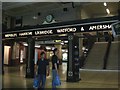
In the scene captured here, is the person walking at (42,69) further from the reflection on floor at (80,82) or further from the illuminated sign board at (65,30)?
the illuminated sign board at (65,30)

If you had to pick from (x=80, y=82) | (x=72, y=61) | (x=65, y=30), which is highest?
(x=65, y=30)

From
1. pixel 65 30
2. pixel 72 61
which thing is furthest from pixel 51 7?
pixel 72 61

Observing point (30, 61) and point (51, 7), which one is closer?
point (30, 61)

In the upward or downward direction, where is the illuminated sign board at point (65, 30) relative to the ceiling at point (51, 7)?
downward

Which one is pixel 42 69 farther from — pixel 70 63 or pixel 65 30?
pixel 65 30

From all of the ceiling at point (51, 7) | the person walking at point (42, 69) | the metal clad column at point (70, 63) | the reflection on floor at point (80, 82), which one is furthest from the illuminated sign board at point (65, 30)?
the person walking at point (42, 69)

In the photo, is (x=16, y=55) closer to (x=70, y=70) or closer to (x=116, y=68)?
(x=116, y=68)

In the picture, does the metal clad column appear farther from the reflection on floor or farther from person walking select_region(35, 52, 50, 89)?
person walking select_region(35, 52, 50, 89)

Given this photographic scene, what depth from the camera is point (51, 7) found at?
2008cm

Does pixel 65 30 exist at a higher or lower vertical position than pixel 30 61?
higher

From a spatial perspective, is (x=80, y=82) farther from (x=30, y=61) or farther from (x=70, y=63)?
(x=30, y=61)

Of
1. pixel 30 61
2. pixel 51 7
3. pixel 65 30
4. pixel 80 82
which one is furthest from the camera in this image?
pixel 51 7

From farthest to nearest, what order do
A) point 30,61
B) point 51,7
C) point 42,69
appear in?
point 51,7
point 30,61
point 42,69

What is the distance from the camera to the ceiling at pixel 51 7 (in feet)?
61.2
